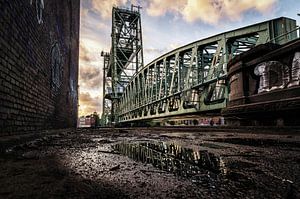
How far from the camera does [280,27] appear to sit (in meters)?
6.80

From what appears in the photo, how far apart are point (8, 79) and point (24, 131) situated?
118 cm

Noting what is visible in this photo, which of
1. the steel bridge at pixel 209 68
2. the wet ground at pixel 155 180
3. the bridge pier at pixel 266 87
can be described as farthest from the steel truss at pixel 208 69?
the wet ground at pixel 155 180

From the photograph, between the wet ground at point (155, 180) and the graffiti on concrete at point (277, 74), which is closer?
the wet ground at point (155, 180)

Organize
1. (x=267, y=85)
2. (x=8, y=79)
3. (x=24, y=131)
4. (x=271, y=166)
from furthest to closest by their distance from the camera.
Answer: (x=267, y=85) → (x=24, y=131) → (x=8, y=79) → (x=271, y=166)

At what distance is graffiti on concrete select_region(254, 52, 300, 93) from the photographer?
430 centimetres

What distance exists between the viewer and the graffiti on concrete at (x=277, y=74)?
4.30 metres

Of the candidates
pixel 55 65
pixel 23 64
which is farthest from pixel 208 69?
pixel 23 64

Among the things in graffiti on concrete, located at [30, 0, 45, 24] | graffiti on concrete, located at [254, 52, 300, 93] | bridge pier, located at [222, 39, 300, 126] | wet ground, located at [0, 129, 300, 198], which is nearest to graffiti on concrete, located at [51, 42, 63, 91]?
graffiti on concrete, located at [30, 0, 45, 24]

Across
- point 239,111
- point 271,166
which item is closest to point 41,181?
point 271,166

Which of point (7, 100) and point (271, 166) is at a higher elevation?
point (7, 100)

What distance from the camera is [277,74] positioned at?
187 inches

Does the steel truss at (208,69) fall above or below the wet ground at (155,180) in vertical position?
above

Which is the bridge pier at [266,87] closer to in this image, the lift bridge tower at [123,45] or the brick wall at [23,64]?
the brick wall at [23,64]

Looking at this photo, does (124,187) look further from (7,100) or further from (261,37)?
(261,37)
